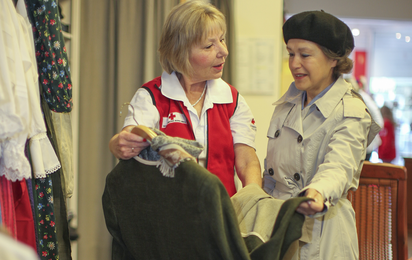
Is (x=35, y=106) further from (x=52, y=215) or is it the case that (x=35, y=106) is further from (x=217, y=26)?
(x=217, y=26)

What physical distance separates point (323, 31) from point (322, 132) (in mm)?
368

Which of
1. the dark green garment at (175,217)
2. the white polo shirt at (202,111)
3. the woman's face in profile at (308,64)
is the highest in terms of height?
the woman's face in profile at (308,64)

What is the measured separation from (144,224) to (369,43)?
23.4ft

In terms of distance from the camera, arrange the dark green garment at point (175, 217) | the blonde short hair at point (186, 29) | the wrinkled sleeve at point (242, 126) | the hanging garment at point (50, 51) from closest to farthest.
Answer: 1. the dark green garment at point (175, 217)
2. the blonde short hair at point (186, 29)
3. the wrinkled sleeve at point (242, 126)
4. the hanging garment at point (50, 51)

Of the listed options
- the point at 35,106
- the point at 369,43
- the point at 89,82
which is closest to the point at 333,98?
the point at 35,106

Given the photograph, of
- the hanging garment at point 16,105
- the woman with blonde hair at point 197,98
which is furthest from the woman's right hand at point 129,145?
the hanging garment at point 16,105

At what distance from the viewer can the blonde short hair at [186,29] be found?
1.41 metres

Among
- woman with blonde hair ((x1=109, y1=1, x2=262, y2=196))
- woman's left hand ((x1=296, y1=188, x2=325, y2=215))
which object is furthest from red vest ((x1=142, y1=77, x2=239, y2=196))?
woman's left hand ((x1=296, y1=188, x2=325, y2=215))

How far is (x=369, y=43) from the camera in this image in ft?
23.1

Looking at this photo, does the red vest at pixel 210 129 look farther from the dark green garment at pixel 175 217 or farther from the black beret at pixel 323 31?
the black beret at pixel 323 31

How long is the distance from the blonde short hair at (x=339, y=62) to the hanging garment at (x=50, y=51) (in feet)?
3.95

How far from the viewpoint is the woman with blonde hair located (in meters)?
1.42

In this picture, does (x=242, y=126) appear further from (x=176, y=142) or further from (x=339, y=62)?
(x=176, y=142)

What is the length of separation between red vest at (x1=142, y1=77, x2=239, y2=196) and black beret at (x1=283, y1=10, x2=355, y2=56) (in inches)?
18.0
